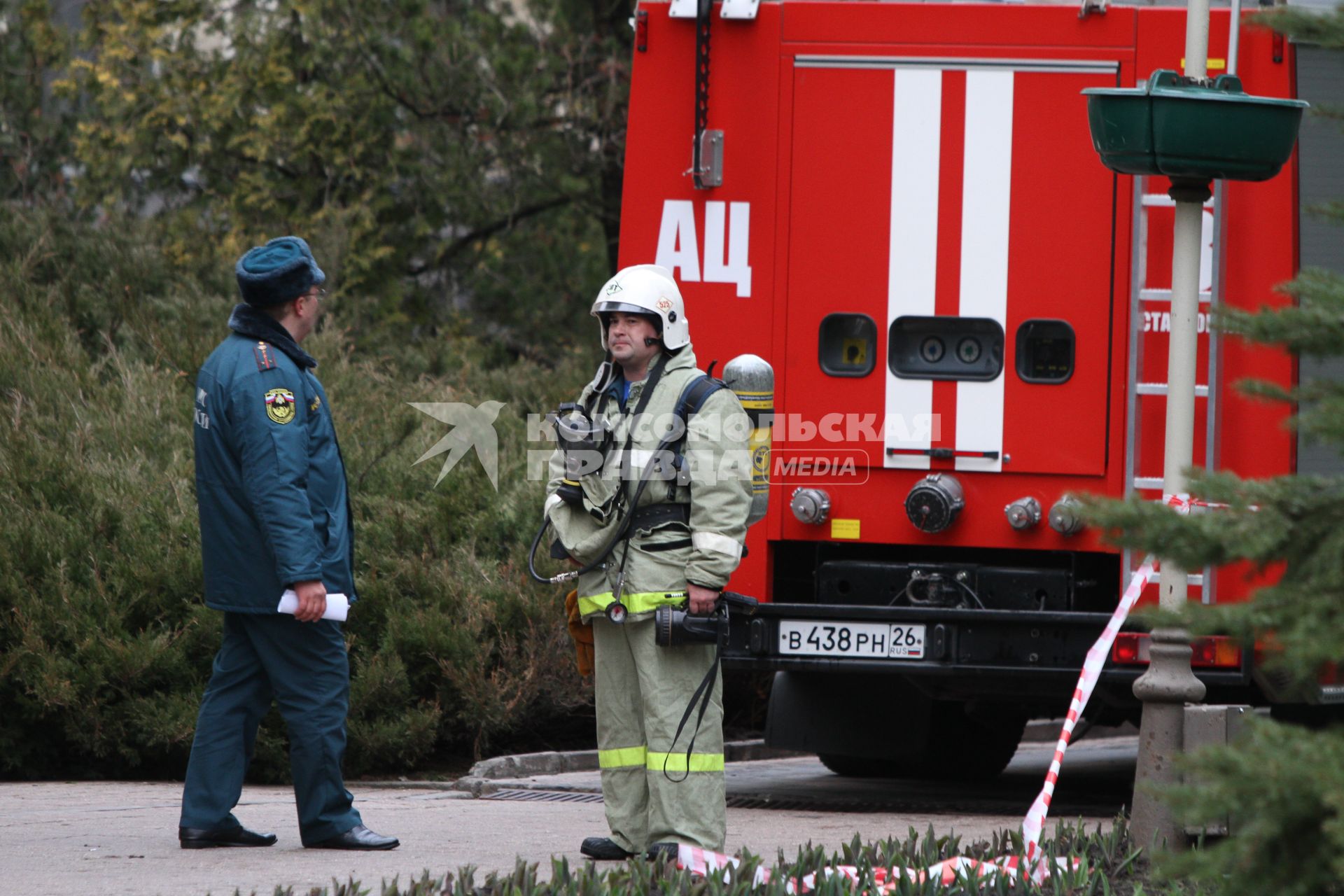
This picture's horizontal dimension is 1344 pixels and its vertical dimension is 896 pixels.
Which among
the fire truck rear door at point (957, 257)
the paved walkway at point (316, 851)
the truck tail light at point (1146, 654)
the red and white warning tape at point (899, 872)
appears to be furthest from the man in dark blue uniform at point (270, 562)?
the truck tail light at point (1146, 654)

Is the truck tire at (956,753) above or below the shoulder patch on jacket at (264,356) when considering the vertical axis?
below

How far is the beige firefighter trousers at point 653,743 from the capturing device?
505 cm

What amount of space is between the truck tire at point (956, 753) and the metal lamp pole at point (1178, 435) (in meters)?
2.70

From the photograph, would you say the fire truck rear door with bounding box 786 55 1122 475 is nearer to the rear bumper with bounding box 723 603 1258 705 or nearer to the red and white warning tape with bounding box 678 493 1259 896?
the rear bumper with bounding box 723 603 1258 705

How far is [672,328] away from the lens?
532cm

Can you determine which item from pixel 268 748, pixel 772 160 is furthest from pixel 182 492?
pixel 772 160

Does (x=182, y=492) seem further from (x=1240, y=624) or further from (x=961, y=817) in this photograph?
(x=1240, y=624)

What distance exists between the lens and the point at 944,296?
6492mm

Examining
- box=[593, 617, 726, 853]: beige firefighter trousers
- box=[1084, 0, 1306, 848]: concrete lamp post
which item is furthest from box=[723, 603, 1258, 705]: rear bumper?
box=[593, 617, 726, 853]: beige firefighter trousers

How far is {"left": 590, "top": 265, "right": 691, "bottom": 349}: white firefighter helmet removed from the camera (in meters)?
5.25

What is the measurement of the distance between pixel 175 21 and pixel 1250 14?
12778 millimetres

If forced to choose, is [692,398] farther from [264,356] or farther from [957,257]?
[957,257]

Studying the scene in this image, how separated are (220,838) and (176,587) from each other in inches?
88.6

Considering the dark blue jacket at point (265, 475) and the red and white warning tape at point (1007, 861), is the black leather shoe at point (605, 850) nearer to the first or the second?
the red and white warning tape at point (1007, 861)
